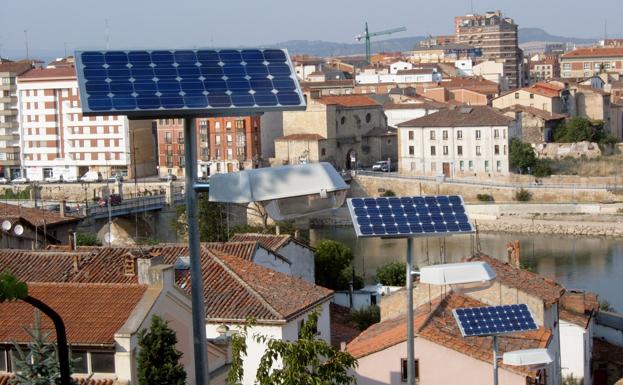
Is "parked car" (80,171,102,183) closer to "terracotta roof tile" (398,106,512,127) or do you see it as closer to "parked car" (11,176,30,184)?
"parked car" (11,176,30,184)

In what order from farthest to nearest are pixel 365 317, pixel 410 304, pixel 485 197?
pixel 485 197
pixel 365 317
pixel 410 304

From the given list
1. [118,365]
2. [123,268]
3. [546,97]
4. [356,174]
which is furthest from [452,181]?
[118,365]

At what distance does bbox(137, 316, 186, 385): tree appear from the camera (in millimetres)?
6301

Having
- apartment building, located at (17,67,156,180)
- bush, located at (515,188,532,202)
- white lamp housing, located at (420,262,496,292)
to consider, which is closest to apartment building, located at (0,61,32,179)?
apartment building, located at (17,67,156,180)

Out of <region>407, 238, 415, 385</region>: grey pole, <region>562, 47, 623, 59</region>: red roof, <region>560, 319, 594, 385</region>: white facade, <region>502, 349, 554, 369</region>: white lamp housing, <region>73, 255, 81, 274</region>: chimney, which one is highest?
<region>407, 238, 415, 385</region>: grey pole

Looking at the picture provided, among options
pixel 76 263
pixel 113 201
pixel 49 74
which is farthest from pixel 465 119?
pixel 76 263

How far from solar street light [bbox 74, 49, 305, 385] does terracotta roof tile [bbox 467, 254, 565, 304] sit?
22.9ft

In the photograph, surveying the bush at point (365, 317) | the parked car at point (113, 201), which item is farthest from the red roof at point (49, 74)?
the bush at point (365, 317)

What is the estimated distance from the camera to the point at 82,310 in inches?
298


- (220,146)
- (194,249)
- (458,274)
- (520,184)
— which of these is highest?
(194,249)

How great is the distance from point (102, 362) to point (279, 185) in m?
Result: 3.75

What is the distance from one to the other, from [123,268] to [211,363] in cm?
217

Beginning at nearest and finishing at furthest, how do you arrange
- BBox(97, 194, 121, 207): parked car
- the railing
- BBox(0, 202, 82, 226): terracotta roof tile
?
BBox(0, 202, 82, 226): terracotta roof tile < BBox(97, 194, 121, 207): parked car < the railing

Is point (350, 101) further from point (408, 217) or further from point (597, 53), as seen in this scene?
point (408, 217)
